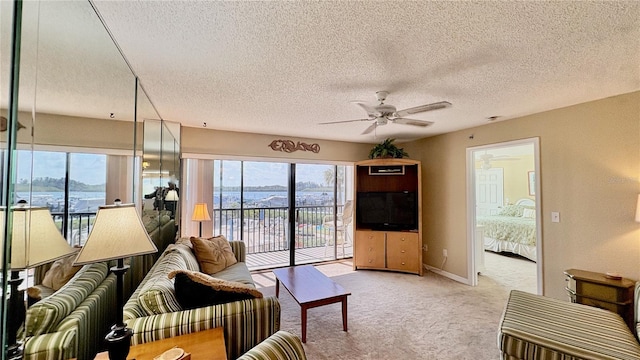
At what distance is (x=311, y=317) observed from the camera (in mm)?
2869

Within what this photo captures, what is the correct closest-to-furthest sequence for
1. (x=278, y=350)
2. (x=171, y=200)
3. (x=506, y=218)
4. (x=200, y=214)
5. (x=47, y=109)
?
(x=278, y=350) < (x=47, y=109) < (x=171, y=200) < (x=200, y=214) < (x=506, y=218)

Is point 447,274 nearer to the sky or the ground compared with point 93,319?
nearer to the ground

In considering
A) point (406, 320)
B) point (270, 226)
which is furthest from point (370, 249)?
point (270, 226)

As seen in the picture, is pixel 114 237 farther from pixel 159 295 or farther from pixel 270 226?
pixel 270 226

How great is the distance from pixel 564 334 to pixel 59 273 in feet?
9.65

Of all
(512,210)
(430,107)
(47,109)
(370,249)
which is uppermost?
(430,107)

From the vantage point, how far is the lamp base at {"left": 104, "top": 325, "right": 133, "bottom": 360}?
43.5 inches

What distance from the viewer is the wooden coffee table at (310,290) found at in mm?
2398

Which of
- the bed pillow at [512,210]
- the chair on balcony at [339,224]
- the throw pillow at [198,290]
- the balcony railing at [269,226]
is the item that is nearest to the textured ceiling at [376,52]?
the throw pillow at [198,290]

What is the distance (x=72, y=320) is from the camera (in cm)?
129

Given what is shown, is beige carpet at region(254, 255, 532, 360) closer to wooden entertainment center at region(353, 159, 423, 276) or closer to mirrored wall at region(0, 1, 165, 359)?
wooden entertainment center at region(353, 159, 423, 276)

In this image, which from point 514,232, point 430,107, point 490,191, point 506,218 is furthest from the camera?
point 490,191

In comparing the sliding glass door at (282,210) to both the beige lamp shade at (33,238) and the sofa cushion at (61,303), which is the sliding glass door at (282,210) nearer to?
the sofa cushion at (61,303)

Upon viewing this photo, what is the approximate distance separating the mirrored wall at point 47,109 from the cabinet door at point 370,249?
3.56 m
